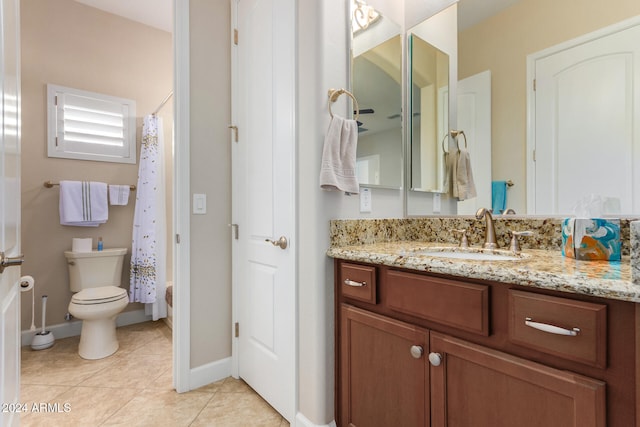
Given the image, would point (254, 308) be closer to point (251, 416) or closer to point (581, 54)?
point (251, 416)

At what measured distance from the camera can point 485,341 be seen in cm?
87

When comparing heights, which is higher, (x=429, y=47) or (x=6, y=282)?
(x=429, y=47)

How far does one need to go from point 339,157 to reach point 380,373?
0.86m

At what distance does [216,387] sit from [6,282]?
1.27m

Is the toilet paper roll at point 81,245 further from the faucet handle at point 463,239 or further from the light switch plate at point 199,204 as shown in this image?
the faucet handle at point 463,239

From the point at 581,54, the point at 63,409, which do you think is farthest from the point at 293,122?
the point at 63,409

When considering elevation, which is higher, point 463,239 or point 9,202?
point 9,202

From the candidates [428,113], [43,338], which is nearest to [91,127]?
[43,338]

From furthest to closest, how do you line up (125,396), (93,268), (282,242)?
(93,268), (125,396), (282,242)

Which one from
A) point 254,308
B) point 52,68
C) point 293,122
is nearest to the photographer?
point 293,122

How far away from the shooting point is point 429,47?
66.2 inches

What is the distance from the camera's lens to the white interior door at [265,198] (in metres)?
1.49

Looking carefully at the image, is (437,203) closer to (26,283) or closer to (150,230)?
(26,283)

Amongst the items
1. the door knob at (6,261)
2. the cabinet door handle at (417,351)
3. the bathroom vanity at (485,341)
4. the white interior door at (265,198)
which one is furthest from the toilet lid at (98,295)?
the cabinet door handle at (417,351)
